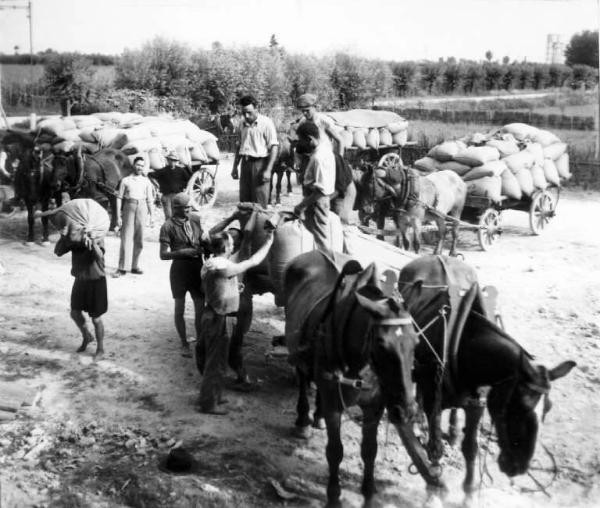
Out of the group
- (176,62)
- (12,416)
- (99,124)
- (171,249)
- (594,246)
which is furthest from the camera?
(176,62)

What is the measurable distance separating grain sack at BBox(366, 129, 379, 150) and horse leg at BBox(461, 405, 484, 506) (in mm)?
11867

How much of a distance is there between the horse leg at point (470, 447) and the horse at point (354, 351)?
299mm

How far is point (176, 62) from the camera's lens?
21.2 meters

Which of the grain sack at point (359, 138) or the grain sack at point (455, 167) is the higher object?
the grain sack at point (359, 138)

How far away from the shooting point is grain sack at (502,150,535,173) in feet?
42.0

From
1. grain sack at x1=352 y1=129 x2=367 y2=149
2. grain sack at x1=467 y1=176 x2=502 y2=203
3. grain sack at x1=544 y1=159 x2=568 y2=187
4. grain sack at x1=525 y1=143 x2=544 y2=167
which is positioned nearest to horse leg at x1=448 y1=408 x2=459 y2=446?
grain sack at x1=467 y1=176 x2=502 y2=203

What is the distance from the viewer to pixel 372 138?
16.1 meters

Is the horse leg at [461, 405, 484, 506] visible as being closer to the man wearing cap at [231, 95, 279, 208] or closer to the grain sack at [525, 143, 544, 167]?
the man wearing cap at [231, 95, 279, 208]

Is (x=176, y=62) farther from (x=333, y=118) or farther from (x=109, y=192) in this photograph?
→ (x=109, y=192)

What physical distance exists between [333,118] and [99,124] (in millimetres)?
5149

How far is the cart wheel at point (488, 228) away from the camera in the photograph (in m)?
11.9

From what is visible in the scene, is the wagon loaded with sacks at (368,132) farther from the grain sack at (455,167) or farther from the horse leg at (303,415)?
the horse leg at (303,415)

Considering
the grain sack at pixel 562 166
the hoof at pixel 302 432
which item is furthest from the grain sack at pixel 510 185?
the hoof at pixel 302 432

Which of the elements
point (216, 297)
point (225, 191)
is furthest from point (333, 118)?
point (216, 297)
